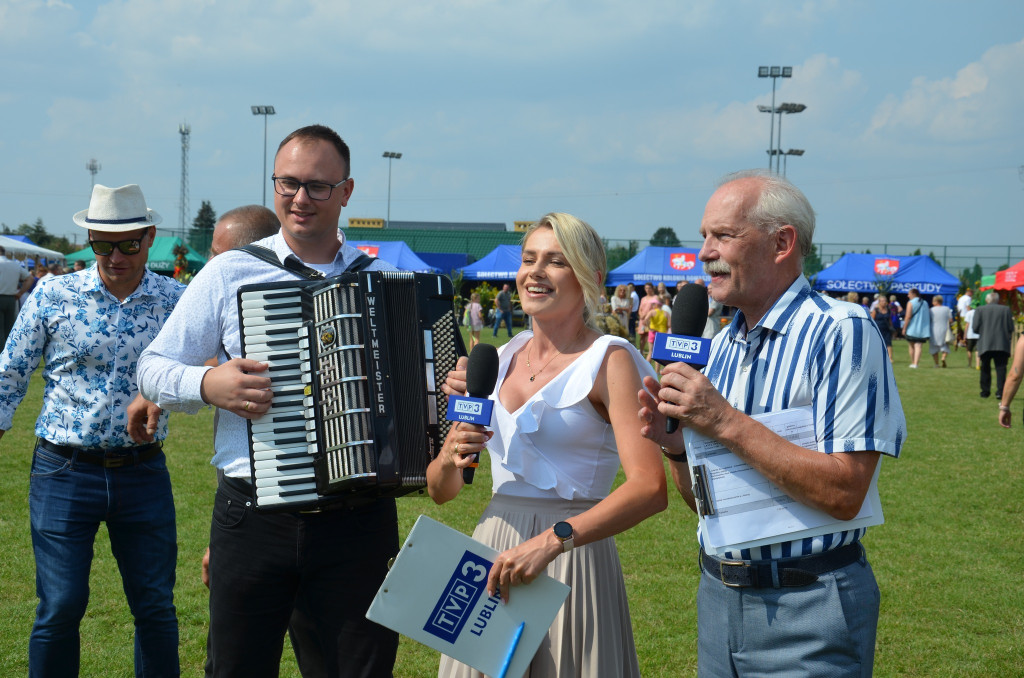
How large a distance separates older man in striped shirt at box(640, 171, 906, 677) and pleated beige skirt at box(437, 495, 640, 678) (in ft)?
1.39

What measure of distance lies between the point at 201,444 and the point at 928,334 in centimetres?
1956

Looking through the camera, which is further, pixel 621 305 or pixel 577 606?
pixel 621 305

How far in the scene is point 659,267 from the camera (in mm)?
39062

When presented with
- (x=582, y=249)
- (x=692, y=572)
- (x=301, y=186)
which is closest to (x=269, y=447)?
(x=301, y=186)

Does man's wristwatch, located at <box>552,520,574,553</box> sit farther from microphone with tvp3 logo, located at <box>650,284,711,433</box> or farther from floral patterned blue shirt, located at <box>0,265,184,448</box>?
floral patterned blue shirt, located at <box>0,265,184,448</box>

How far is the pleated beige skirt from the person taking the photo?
9.65ft

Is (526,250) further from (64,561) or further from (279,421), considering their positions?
(64,561)

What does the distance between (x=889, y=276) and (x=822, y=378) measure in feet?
125

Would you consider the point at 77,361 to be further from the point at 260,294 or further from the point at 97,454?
the point at 260,294

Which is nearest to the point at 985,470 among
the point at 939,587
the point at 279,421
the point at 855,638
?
the point at 939,587

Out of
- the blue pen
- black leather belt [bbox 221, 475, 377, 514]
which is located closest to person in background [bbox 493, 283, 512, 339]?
black leather belt [bbox 221, 475, 377, 514]

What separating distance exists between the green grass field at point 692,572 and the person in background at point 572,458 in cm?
207

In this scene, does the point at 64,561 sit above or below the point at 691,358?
below

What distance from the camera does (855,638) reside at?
238 cm
